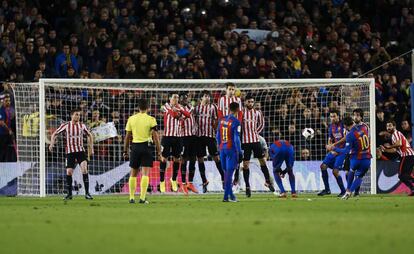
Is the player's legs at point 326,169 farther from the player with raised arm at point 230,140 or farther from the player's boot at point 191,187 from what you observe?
the player with raised arm at point 230,140

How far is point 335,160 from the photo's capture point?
2308 centimetres

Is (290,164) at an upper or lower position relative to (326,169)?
upper

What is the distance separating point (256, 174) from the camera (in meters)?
25.4

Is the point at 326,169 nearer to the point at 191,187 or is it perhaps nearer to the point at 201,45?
the point at 191,187

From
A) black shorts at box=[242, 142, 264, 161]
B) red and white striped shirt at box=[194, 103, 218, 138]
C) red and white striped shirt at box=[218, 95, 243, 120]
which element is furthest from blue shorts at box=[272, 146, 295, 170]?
red and white striped shirt at box=[194, 103, 218, 138]

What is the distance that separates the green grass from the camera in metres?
9.57

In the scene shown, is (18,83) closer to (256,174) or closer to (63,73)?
(63,73)

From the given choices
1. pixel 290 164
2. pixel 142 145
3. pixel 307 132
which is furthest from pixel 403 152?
pixel 142 145

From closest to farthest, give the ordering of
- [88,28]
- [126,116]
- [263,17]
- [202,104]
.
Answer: [202,104], [126,116], [88,28], [263,17]

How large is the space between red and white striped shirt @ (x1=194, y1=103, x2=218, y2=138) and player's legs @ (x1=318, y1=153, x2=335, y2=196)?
274 cm

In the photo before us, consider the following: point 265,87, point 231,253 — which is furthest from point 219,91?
point 231,253

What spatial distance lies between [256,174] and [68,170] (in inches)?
228

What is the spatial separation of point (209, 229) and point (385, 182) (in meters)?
14.3

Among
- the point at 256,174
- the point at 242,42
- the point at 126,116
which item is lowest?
the point at 256,174
